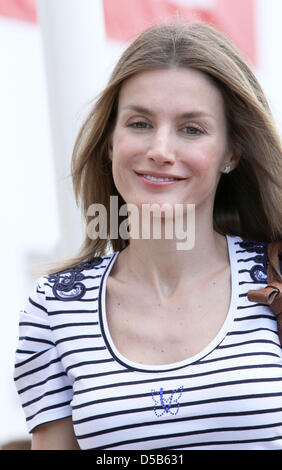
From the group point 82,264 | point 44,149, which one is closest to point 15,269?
point 44,149

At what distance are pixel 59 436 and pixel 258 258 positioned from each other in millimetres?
734

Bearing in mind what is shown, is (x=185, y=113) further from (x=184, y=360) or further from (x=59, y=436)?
(x=59, y=436)

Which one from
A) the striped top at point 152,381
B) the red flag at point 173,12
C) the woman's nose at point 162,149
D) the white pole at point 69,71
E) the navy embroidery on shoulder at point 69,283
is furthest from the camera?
the red flag at point 173,12

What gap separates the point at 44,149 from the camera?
439 cm

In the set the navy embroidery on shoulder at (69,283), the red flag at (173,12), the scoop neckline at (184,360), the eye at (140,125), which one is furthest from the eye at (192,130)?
the red flag at (173,12)

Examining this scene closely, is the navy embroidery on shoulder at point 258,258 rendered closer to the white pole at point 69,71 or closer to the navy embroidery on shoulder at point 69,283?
the navy embroidery on shoulder at point 69,283

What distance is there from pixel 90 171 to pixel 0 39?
2029mm

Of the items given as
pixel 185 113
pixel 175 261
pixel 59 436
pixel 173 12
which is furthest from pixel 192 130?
pixel 173 12

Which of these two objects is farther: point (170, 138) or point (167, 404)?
point (170, 138)

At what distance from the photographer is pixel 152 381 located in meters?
1.88

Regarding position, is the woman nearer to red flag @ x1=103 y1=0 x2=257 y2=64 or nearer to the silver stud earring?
the silver stud earring

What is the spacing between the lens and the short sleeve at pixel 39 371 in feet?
6.64

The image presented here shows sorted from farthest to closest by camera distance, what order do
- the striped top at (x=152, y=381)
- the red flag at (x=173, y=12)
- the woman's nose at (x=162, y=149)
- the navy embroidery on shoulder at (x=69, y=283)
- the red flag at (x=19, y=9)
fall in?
the red flag at (x=173, y=12), the red flag at (x=19, y=9), the navy embroidery on shoulder at (x=69, y=283), the woman's nose at (x=162, y=149), the striped top at (x=152, y=381)
